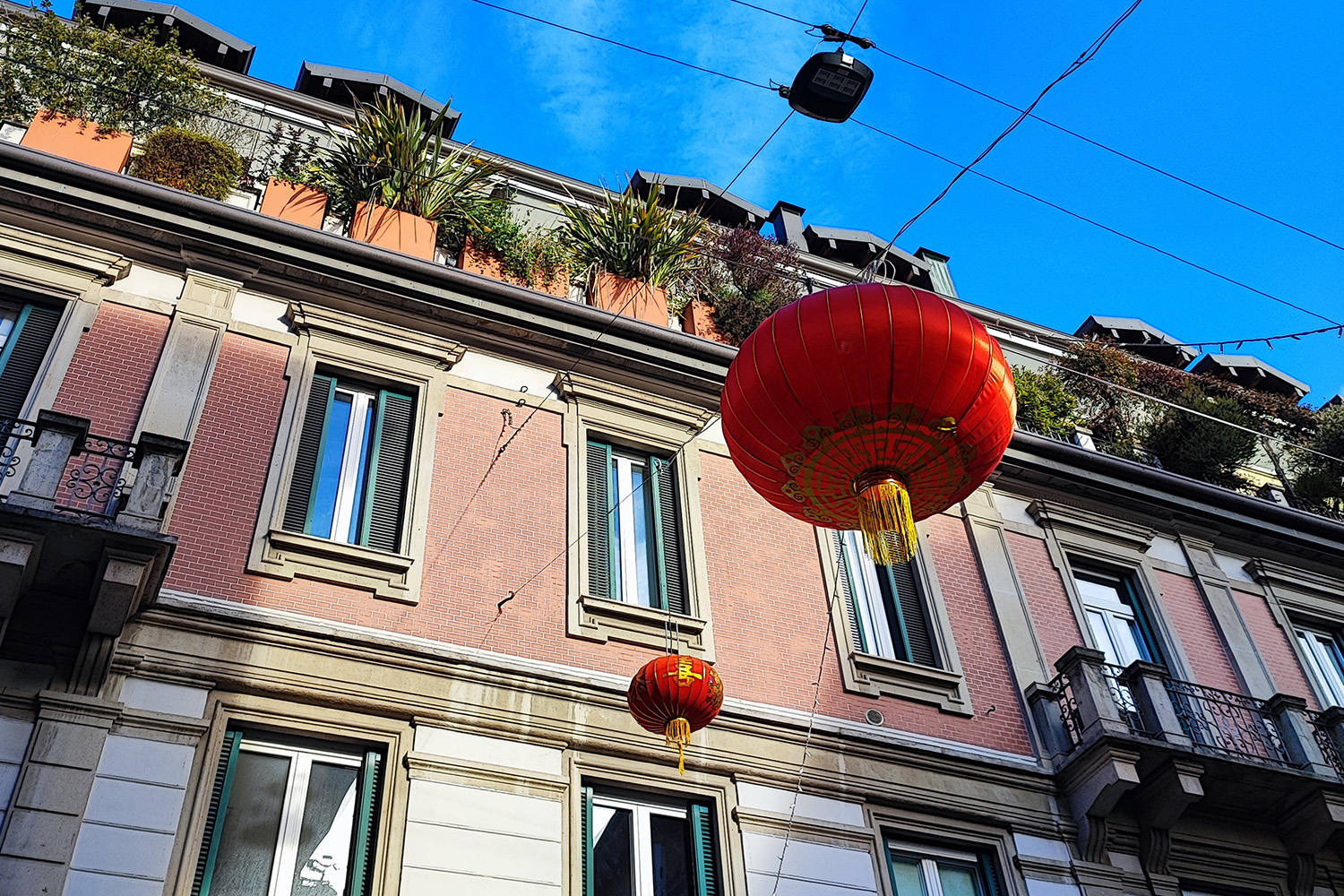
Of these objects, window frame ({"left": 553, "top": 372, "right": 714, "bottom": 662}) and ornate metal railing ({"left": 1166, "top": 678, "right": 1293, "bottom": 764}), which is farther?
ornate metal railing ({"left": 1166, "top": 678, "right": 1293, "bottom": 764})

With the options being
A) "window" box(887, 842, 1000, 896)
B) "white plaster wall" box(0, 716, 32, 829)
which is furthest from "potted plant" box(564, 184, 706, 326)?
"white plaster wall" box(0, 716, 32, 829)

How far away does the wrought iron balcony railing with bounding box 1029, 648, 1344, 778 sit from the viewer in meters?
11.0

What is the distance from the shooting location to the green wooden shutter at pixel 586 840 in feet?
28.8

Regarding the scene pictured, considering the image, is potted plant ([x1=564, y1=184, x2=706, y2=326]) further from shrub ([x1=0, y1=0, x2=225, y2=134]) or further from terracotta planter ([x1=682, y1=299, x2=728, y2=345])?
shrub ([x1=0, y1=0, x2=225, y2=134])

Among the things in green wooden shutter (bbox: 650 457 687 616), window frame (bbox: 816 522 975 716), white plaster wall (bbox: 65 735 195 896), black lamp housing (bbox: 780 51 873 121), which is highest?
Answer: black lamp housing (bbox: 780 51 873 121)

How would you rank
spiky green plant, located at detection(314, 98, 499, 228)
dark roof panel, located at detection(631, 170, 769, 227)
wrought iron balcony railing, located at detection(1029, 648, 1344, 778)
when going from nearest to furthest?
wrought iron balcony railing, located at detection(1029, 648, 1344, 778) → spiky green plant, located at detection(314, 98, 499, 228) → dark roof panel, located at detection(631, 170, 769, 227)

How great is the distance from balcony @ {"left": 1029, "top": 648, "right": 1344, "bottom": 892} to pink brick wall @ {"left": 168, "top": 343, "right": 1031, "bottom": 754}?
0.62 metres

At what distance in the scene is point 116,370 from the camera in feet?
33.6

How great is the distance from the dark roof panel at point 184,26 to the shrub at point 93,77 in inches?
60.5

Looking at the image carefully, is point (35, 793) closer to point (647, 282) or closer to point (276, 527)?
point (276, 527)

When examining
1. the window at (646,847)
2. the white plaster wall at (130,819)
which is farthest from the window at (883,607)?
the white plaster wall at (130,819)

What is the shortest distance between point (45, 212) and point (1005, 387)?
892cm

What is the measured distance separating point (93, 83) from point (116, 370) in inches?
181

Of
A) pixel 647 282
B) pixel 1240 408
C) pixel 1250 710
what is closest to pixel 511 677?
pixel 647 282
